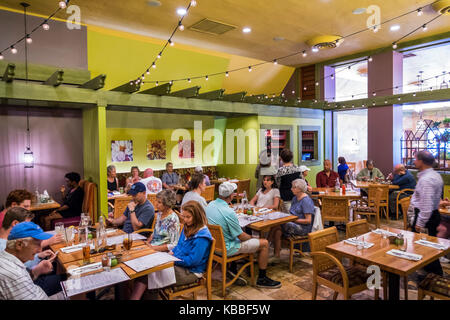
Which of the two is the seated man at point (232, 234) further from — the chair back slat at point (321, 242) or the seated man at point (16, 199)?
the seated man at point (16, 199)

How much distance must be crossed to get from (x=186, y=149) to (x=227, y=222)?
6.35 m

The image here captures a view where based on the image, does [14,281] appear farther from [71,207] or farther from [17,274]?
[71,207]

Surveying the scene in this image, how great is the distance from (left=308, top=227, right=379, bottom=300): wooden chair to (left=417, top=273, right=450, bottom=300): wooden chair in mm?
425

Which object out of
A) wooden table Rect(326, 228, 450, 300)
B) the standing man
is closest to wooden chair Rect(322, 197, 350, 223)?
the standing man

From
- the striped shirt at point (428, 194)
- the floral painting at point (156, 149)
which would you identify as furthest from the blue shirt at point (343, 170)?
the floral painting at point (156, 149)

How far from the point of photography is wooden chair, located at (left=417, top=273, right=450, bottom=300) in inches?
111

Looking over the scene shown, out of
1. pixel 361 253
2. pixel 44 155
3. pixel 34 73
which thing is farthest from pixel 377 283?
pixel 34 73

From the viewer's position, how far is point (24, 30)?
6.11 metres

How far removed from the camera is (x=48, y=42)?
646 centimetres

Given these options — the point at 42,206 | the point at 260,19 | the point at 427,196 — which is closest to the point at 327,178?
the point at 427,196

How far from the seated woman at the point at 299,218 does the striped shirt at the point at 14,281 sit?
3.30m

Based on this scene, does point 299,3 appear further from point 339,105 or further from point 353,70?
point 353,70

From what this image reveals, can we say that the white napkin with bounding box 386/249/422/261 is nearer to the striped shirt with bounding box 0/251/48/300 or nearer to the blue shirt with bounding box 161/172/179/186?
the striped shirt with bounding box 0/251/48/300
